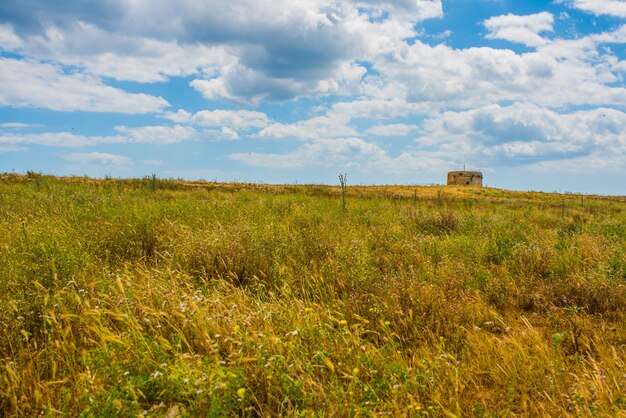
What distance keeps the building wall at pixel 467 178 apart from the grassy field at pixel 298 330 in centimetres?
4822

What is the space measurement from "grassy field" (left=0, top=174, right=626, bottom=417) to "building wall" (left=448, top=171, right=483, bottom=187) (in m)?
48.2

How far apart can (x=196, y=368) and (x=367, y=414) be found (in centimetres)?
119

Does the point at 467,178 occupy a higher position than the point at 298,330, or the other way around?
the point at 467,178

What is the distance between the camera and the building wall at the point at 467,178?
52.1 meters

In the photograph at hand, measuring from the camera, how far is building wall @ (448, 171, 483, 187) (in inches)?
2052

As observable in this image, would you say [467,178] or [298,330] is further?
[467,178]

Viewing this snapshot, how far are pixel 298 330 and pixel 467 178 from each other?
53.5m

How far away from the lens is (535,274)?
589 centimetres

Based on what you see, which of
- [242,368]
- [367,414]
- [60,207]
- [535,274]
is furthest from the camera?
[60,207]

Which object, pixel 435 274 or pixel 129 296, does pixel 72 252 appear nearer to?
pixel 129 296

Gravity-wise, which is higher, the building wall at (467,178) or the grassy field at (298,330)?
the building wall at (467,178)

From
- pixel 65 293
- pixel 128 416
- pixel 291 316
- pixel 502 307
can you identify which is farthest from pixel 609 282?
pixel 65 293

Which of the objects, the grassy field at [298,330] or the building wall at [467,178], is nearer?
the grassy field at [298,330]

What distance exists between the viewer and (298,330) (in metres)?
3.07
